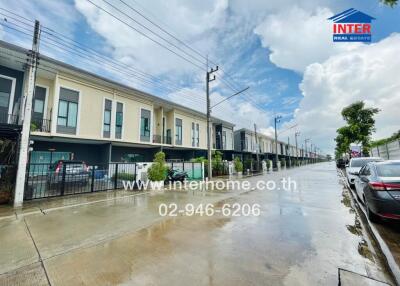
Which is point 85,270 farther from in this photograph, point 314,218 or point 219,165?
point 219,165

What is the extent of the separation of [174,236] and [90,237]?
6.17ft

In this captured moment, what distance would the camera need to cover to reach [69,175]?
10.2 meters

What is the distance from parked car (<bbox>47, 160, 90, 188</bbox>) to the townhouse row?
258 cm

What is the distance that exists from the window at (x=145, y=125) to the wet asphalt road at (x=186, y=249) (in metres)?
15.5

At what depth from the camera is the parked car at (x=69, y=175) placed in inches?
371

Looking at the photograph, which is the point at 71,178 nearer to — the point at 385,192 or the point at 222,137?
the point at 385,192

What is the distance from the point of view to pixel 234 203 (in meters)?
7.91

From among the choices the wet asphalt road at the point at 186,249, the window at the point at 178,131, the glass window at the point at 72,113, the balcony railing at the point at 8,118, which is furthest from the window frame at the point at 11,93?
the window at the point at 178,131

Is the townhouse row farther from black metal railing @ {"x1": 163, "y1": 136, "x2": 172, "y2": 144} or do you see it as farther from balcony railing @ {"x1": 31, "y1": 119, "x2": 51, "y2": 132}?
black metal railing @ {"x1": 163, "y1": 136, "x2": 172, "y2": 144}

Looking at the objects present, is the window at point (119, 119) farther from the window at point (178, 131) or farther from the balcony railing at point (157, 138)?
the window at point (178, 131)

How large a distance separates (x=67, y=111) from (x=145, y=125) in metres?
7.51

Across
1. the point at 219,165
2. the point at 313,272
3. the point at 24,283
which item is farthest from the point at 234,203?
the point at 219,165

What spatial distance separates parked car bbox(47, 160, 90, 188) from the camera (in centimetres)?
942

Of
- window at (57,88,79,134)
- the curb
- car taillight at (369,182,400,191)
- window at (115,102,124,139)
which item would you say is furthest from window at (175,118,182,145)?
car taillight at (369,182,400,191)
